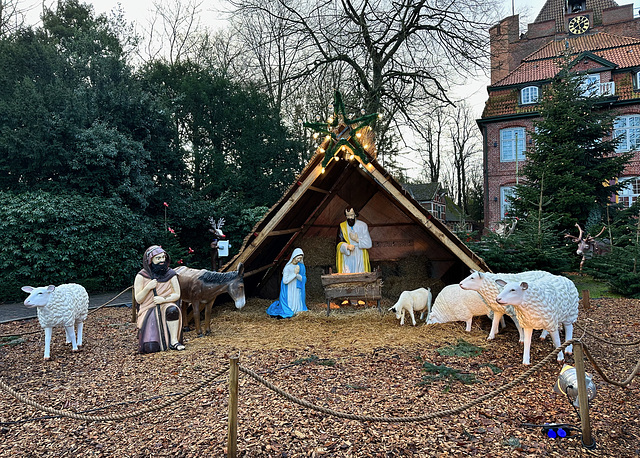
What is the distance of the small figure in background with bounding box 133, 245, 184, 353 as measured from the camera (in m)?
5.09

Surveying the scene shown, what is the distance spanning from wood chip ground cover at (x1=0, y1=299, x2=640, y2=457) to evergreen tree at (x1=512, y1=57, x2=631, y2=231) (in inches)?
296

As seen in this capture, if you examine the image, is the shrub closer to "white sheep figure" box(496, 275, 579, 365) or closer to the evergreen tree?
"white sheep figure" box(496, 275, 579, 365)

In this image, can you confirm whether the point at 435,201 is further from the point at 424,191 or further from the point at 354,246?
the point at 354,246

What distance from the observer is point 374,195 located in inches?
345

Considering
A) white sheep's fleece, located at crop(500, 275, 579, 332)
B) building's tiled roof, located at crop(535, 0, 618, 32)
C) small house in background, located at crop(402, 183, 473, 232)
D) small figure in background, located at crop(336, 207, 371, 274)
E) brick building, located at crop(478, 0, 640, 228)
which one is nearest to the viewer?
white sheep's fleece, located at crop(500, 275, 579, 332)

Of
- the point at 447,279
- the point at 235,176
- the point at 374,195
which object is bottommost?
the point at 447,279

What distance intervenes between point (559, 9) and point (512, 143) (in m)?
17.1

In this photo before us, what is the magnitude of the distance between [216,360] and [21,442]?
76.2 inches

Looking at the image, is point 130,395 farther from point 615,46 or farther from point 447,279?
point 615,46

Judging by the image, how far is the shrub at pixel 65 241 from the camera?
978 centimetres

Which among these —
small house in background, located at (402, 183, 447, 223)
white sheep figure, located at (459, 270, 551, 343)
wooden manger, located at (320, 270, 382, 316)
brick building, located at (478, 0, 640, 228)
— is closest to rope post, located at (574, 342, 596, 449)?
white sheep figure, located at (459, 270, 551, 343)

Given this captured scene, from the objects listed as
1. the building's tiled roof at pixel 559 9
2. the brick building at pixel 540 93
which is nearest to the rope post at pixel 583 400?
the brick building at pixel 540 93

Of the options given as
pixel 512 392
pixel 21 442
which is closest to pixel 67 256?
pixel 21 442

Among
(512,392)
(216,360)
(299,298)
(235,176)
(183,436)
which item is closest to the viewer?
(183,436)
